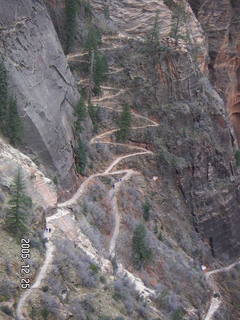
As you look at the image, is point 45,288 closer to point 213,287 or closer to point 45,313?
point 45,313

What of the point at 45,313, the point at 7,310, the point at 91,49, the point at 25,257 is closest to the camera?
the point at 7,310

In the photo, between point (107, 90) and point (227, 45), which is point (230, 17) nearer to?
point (227, 45)

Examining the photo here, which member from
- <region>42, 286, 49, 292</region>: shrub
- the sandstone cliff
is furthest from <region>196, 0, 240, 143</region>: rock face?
<region>42, 286, 49, 292</region>: shrub

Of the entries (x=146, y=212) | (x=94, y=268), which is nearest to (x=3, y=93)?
(x=94, y=268)

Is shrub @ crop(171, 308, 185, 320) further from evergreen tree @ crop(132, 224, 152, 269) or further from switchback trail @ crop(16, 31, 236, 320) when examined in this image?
evergreen tree @ crop(132, 224, 152, 269)

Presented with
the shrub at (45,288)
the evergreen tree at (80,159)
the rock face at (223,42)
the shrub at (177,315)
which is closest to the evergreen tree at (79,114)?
the evergreen tree at (80,159)
